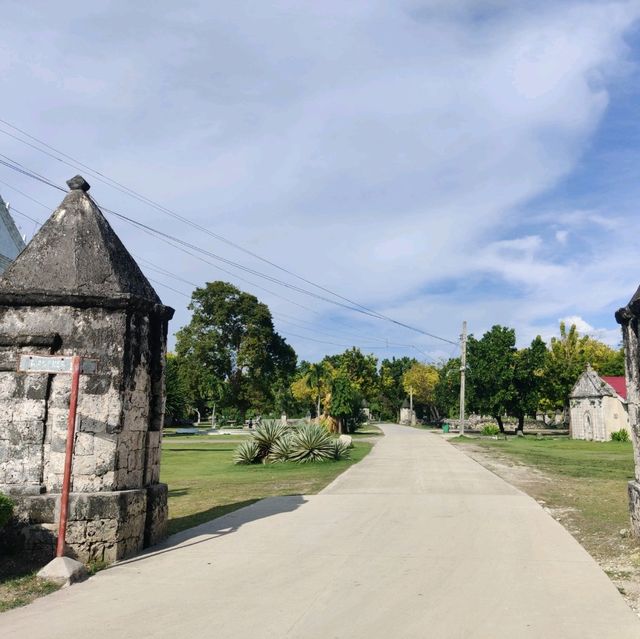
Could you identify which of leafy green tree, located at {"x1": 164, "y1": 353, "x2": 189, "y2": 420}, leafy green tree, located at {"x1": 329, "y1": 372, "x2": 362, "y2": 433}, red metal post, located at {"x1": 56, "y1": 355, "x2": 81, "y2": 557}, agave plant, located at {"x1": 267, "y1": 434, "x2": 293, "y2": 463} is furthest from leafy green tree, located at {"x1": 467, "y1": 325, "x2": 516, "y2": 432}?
red metal post, located at {"x1": 56, "y1": 355, "x2": 81, "y2": 557}

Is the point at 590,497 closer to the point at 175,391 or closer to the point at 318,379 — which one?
the point at 175,391

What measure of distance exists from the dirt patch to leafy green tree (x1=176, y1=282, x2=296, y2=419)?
30669mm

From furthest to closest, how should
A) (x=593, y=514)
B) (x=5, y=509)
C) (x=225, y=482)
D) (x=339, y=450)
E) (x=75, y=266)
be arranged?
(x=339, y=450) < (x=225, y=482) < (x=593, y=514) < (x=75, y=266) < (x=5, y=509)

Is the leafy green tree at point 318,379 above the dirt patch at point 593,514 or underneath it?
above

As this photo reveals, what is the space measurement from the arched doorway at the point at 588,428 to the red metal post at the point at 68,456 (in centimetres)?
4637

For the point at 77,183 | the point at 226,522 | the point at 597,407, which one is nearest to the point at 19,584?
the point at 226,522

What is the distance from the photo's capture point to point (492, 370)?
46281 mm

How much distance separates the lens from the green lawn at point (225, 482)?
37.6ft

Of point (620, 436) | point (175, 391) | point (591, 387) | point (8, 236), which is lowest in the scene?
point (620, 436)

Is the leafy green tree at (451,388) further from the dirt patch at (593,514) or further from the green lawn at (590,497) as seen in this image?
the dirt patch at (593,514)

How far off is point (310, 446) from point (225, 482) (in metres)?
5.03

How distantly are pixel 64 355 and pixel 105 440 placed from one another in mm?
1109

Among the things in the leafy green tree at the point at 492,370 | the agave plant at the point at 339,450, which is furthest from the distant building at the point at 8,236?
the leafy green tree at the point at 492,370

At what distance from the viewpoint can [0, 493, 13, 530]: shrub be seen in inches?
247
